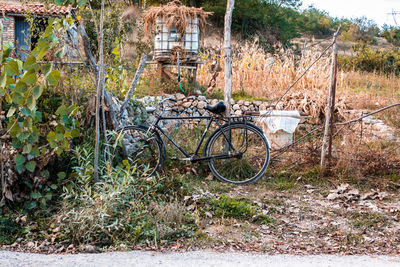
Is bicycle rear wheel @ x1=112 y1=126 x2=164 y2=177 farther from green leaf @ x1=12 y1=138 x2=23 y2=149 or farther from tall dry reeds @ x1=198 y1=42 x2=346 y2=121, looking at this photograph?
tall dry reeds @ x1=198 y1=42 x2=346 y2=121

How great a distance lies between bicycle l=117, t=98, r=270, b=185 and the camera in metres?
5.31

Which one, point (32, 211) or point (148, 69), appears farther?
point (148, 69)

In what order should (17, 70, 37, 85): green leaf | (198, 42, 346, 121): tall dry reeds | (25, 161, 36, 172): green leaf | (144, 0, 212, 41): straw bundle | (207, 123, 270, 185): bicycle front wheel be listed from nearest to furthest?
(17, 70, 37, 85): green leaf
(25, 161, 36, 172): green leaf
(207, 123, 270, 185): bicycle front wheel
(198, 42, 346, 121): tall dry reeds
(144, 0, 212, 41): straw bundle

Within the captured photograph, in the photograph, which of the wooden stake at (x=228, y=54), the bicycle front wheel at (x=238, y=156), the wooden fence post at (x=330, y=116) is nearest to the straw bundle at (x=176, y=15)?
the wooden stake at (x=228, y=54)

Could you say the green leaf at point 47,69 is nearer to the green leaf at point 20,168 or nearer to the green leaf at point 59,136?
the green leaf at point 59,136

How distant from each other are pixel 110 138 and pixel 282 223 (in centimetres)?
208

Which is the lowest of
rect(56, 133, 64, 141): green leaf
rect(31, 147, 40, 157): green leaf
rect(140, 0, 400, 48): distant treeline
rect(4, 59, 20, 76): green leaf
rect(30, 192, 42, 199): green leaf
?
rect(30, 192, 42, 199): green leaf

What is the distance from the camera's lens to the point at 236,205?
4.33 meters

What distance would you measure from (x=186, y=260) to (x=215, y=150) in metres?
2.86

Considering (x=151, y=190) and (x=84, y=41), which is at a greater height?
(x=84, y=41)

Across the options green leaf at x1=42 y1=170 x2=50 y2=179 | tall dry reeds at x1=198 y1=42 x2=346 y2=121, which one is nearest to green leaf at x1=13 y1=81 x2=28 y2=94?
green leaf at x1=42 y1=170 x2=50 y2=179

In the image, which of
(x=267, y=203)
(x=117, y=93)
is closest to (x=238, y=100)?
(x=117, y=93)

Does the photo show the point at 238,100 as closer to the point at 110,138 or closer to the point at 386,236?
the point at 110,138

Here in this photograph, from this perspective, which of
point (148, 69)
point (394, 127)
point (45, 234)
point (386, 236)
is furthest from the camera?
point (148, 69)
